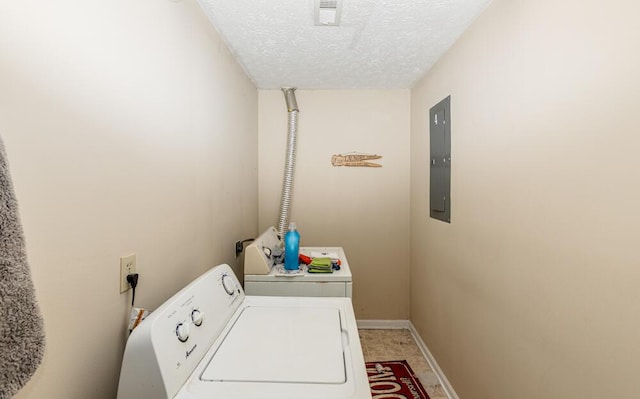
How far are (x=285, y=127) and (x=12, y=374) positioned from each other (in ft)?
9.30

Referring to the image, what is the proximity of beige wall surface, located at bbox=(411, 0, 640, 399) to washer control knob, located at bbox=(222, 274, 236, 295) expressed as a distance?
4.19ft

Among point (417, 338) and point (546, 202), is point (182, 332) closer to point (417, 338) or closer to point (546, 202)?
→ point (546, 202)

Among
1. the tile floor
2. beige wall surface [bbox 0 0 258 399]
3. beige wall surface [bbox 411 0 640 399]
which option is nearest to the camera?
beige wall surface [bbox 0 0 258 399]

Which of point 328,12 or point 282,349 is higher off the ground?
point 328,12

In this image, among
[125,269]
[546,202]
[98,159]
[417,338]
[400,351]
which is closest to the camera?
[98,159]

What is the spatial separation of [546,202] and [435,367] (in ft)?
5.72

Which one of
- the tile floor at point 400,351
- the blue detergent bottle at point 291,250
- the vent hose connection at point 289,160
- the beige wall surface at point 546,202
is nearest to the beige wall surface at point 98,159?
the blue detergent bottle at point 291,250

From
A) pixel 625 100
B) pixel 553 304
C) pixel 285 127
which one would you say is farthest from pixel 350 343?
pixel 285 127

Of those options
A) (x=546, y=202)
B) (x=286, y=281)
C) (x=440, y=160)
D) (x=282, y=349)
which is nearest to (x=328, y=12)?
(x=440, y=160)

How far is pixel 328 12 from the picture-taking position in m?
1.80

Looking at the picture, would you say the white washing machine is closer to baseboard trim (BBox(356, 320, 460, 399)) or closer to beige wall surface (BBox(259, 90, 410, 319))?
baseboard trim (BBox(356, 320, 460, 399))

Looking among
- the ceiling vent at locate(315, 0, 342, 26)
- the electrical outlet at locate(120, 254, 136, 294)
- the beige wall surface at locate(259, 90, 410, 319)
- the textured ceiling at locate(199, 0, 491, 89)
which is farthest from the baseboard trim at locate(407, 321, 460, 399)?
the ceiling vent at locate(315, 0, 342, 26)

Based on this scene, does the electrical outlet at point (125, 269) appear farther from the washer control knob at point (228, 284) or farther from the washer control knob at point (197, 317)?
the washer control knob at point (228, 284)

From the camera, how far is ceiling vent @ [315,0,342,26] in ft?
5.61
